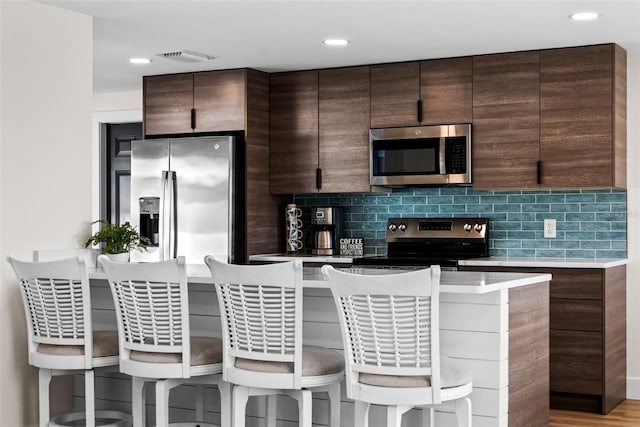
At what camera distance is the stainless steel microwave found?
5.97 m

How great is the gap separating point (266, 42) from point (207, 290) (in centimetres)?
181

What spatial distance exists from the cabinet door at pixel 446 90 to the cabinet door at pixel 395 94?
2.5 inches

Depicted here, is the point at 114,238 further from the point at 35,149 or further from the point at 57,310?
the point at 57,310

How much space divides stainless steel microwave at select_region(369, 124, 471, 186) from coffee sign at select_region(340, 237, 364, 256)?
0.53m

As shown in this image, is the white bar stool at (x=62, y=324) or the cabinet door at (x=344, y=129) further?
the cabinet door at (x=344, y=129)

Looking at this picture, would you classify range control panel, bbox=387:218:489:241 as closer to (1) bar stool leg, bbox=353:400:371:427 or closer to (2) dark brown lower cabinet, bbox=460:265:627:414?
(2) dark brown lower cabinet, bbox=460:265:627:414

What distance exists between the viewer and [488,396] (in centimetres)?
374

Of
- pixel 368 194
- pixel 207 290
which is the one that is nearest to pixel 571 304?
pixel 368 194

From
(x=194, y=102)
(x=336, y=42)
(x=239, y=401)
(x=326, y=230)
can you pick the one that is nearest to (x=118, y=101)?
(x=194, y=102)

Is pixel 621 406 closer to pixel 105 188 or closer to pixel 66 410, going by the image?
pixel 66 410

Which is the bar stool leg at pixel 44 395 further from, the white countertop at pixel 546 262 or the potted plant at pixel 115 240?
the white countertop at pixel 546 262

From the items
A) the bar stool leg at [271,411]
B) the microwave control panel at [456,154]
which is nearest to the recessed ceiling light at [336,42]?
the microwave control panel at [456,154]

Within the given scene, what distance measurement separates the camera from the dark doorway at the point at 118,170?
309 inches

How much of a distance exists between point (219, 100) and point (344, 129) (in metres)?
0.92
